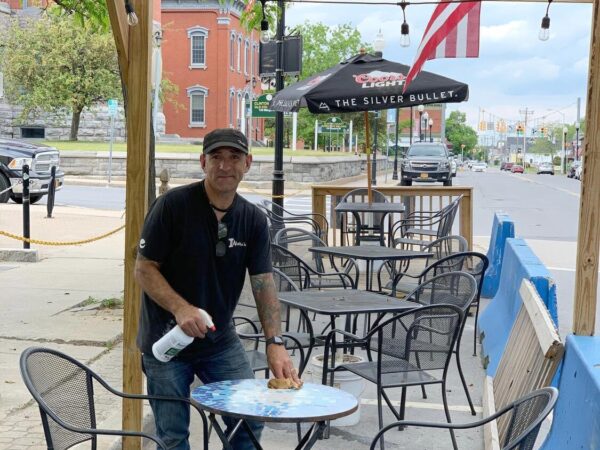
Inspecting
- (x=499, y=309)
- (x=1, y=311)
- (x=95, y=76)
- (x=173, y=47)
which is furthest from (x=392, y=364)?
(x=173, y=47)

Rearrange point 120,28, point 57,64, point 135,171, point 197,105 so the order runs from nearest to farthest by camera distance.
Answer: point 120,28 < point 135,171 < point 57,64 < point 197,105

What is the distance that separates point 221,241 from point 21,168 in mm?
20282

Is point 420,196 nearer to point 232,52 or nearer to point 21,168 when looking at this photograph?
point 21,168

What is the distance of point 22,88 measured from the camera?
150 ft

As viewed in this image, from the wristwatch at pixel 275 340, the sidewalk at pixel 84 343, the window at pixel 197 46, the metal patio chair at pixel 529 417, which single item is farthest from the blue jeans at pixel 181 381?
the window at pixel 197 46

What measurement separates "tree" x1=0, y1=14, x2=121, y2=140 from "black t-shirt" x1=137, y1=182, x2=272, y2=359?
4161cm

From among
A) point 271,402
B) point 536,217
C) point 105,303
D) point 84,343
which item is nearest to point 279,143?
point 105,303

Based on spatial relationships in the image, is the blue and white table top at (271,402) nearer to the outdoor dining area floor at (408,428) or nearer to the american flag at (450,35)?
the outdoor dining area floor at (408,428)

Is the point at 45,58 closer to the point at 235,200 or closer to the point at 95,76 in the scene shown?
the point at 95,76

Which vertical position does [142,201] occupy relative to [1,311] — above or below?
above

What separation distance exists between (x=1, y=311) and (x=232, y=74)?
4919 cm

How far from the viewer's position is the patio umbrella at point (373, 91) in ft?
33.4

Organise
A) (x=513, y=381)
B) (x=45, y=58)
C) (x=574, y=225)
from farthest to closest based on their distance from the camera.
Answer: (x=45, y=58) → (x=574, y=225) → (x=513, y=381)

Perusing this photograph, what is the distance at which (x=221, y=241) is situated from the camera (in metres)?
3.63
